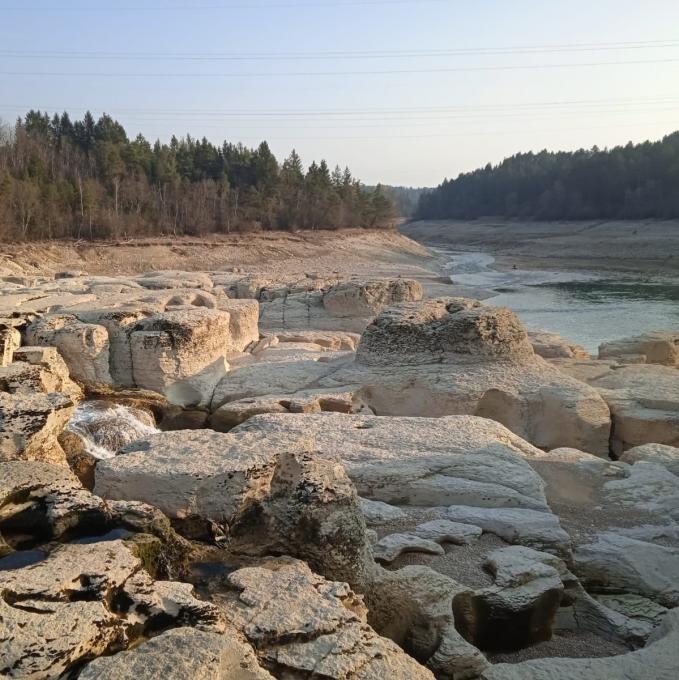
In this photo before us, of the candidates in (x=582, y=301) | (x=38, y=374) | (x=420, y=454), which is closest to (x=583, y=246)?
(x=582, y=301)

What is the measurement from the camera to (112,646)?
8.98ft

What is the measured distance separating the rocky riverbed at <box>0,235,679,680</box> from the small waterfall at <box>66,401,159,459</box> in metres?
0.04

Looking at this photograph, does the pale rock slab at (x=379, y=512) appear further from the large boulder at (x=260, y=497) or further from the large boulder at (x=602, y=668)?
the large boulder at (x=602, y=668)

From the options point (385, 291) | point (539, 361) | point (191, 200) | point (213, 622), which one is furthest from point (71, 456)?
point (191, 200)

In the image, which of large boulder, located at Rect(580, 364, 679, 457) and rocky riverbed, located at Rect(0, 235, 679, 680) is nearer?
rocky riverbed, located at Rect(0, 235, 679, 680)

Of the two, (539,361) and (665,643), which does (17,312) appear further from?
(665,643)

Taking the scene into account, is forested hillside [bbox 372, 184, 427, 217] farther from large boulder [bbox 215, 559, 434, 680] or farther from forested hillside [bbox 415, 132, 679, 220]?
large boulder [bbox 215, 559, 434, 680]

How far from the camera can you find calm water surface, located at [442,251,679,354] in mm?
21977

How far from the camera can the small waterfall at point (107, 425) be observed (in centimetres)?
800

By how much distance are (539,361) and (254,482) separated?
6269 millimetres

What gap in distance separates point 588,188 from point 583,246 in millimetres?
18431

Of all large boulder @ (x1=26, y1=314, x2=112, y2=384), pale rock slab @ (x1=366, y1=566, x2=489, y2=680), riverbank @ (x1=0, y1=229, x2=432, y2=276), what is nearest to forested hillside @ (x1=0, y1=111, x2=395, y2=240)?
riverbank @ (x1=0, y1=229, x2=432, y2=276)

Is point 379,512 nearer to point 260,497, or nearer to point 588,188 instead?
point 260,497

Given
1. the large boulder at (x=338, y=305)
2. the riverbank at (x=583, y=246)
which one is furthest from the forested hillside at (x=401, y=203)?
the large boulder at (x=338, y=305)
